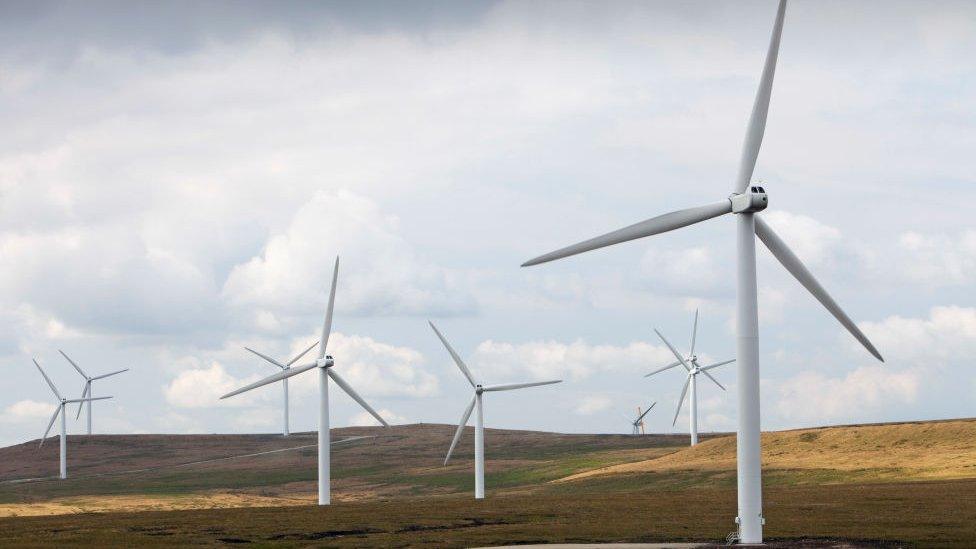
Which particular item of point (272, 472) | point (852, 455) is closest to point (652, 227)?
point (852, 455)

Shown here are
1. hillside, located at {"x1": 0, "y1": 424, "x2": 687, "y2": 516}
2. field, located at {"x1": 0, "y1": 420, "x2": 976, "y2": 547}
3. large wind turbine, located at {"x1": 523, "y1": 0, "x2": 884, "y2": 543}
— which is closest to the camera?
large wind turbine, located at {"x1": 523, "y1": 0, "x2": 884, "y2": 543}

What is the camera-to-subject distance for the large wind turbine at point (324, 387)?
88.6m

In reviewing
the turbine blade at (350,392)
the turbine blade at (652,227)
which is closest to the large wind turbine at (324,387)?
the turbine blade at (350,392)

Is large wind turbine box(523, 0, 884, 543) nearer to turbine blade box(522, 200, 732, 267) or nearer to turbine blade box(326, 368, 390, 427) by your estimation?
turbine blade box(522, 200, 732, 267)

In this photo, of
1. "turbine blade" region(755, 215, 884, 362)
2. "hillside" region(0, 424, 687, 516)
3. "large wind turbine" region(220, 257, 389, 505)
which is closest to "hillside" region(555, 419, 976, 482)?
"hillside" region(0, 424, 687, 516)

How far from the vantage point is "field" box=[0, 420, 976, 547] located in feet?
185

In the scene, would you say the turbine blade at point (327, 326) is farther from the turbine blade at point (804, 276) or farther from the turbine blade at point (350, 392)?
the turbine blade at point (804, 276)

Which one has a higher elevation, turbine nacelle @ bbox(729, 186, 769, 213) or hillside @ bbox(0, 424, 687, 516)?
turbine nacelle @ bbox(729, 186, 769, 213)

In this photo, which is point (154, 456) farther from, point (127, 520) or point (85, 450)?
point (127, 520)

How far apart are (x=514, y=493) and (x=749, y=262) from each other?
7034 cm

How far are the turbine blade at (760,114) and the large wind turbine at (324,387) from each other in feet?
156

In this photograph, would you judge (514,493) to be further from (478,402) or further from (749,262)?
(749,262)

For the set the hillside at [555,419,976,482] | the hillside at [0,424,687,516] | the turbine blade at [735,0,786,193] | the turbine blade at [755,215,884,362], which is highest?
the turbine blade at [735,0,786,193]

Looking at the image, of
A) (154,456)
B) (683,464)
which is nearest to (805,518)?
(683,464)
